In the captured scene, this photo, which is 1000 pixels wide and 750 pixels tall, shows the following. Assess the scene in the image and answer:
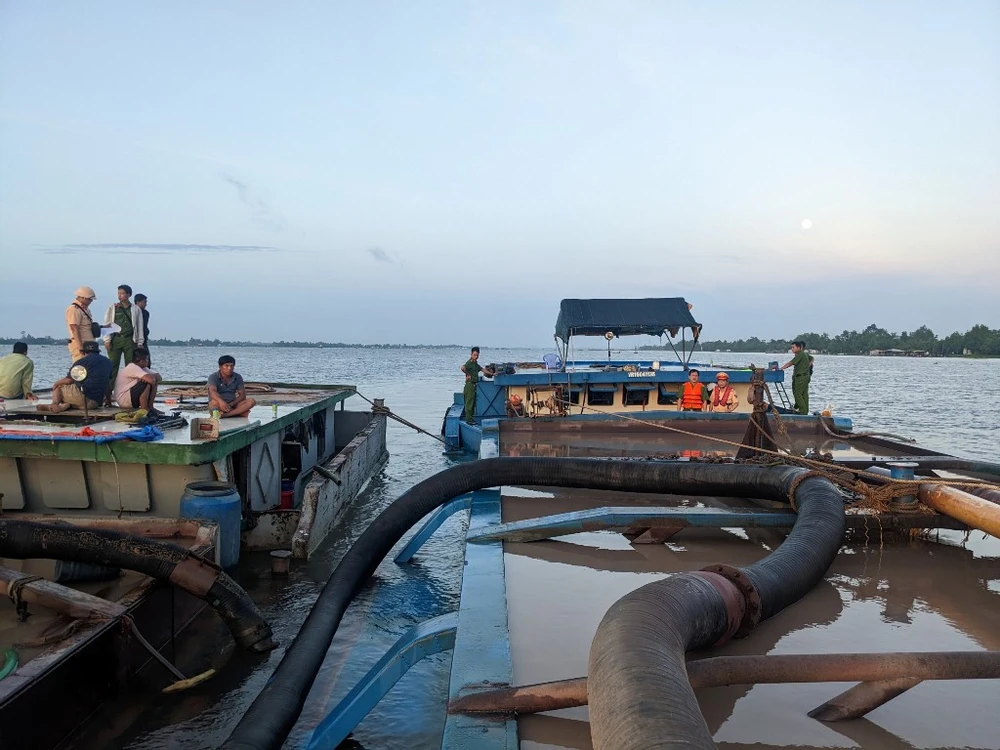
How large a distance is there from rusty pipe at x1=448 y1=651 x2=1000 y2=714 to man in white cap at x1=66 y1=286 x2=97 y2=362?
32.0 feet

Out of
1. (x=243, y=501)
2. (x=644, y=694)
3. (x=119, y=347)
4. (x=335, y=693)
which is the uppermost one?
(x=119, y=347)

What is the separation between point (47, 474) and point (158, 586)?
3.39 metres

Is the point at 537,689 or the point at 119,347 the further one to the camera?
the point at 119,347

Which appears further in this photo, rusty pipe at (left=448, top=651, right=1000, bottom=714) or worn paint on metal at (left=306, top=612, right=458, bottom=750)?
worn paint on metal at (left=306, top=612, right=458, bottom=750)

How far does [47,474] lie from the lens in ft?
27.0

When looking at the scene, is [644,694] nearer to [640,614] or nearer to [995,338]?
[640,614]

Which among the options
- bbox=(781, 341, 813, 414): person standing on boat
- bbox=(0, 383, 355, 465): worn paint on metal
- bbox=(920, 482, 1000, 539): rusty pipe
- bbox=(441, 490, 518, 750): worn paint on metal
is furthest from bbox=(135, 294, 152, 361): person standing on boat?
bbox=(781, 341, 813, 414): person standing on boat

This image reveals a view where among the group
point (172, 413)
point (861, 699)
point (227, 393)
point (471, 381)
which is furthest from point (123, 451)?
Answer: point (471, 381)

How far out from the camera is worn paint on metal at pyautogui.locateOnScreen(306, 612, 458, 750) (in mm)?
4254

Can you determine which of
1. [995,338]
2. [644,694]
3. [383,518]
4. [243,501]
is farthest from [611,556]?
[995,338]


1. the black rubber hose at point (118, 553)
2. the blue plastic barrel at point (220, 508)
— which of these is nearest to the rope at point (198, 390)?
the blue plastic barrel at point (220, 508)

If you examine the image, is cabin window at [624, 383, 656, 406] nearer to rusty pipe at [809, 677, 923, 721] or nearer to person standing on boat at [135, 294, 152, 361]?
person standing on boat at [135, 294, 152, 361]

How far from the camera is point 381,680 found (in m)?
Result: 4.21

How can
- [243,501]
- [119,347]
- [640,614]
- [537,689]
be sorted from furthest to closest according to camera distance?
[119,347] < [243,501] < [537,689] < [640,614]
